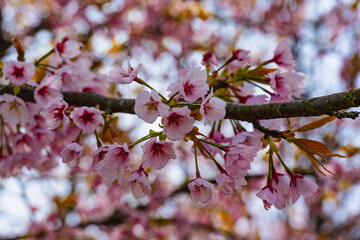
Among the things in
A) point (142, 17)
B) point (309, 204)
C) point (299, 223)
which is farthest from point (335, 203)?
point (142, 17)

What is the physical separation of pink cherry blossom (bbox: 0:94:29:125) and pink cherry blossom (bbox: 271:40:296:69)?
1.23m

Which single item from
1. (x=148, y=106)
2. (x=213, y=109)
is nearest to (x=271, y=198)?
(x=213, y=109)

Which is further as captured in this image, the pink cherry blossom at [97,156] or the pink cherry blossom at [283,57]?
the pink cherry blossom at [283,57]

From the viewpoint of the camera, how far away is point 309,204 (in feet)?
26.6

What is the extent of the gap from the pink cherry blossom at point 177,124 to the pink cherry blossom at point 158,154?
8 cm

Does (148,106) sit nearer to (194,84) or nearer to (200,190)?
(194,84)

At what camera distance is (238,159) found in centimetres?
129

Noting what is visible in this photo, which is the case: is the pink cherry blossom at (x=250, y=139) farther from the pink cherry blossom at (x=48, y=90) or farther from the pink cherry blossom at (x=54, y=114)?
the pink cherry blossom at (x=48, y=90)

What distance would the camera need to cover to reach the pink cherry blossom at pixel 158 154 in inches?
49.5

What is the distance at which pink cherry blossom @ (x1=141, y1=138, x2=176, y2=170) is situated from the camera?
4.12 feet

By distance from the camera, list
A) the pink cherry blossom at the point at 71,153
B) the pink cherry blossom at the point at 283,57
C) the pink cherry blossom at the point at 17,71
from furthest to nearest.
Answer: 1. the pink cherry blossom at the point at 283,57
2. the pink cherry blossom at the point at 17,71
3. the pink cherry blossom at the point at 71,153

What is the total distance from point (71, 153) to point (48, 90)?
45 centimetres

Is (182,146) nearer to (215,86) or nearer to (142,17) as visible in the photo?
(142,17)

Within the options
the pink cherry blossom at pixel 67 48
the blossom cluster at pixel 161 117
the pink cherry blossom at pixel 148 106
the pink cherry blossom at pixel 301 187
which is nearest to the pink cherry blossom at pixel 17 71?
the blossom cluster at pixel 161 117
